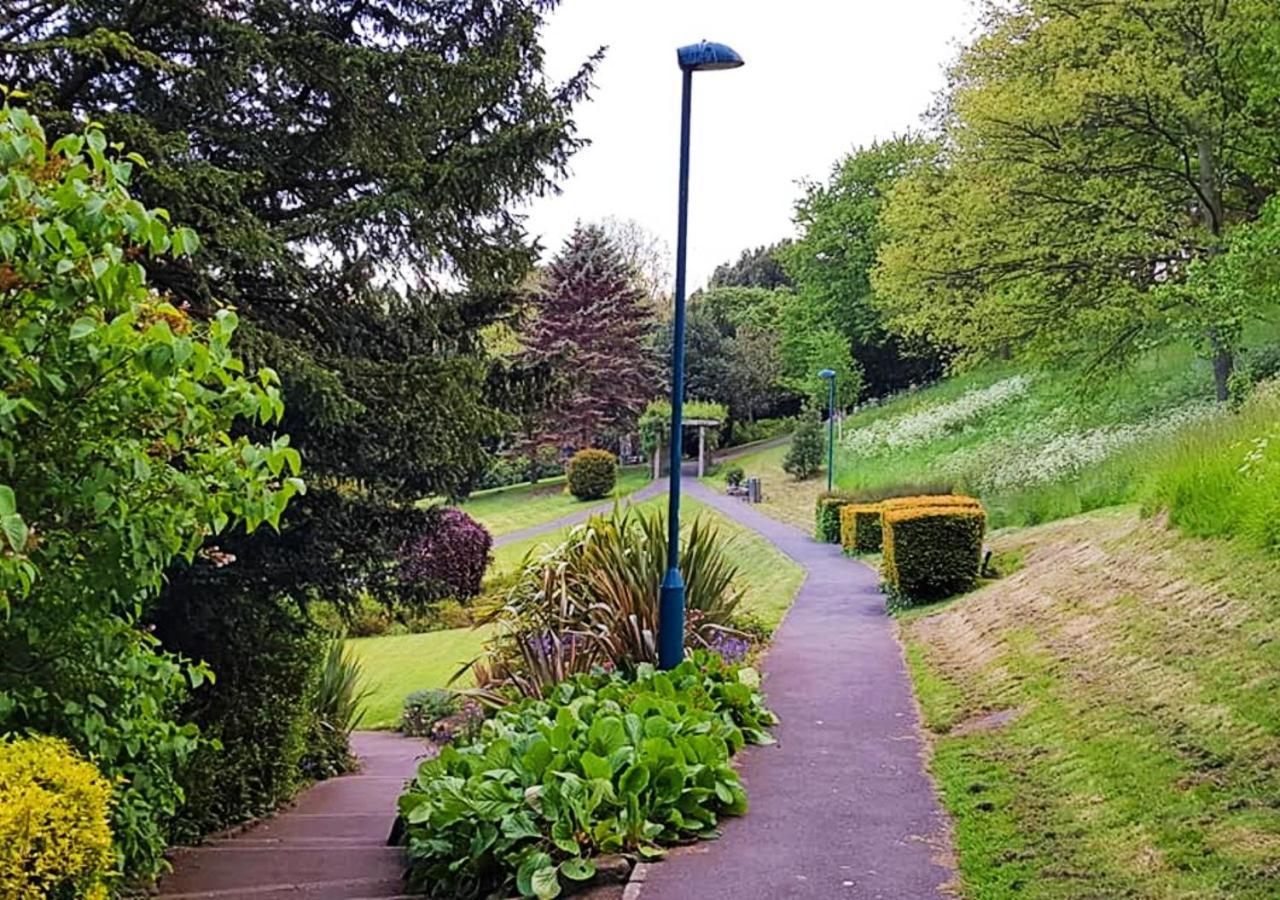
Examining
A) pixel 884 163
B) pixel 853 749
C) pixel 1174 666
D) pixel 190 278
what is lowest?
pixel 853 749

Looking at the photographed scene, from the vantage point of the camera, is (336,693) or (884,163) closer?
(336,693)

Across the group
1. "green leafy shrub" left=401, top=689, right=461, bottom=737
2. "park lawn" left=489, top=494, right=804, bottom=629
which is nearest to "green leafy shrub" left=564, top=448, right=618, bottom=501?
"park lawn" left=489, top=494, right=804, bottom=629

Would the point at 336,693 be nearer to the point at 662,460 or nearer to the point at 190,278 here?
the point at 190,278

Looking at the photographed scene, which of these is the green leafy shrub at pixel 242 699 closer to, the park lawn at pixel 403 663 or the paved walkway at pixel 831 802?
the paved walkway at pixel 831 802

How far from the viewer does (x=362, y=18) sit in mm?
7938

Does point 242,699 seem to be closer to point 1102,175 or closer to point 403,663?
point 403,663

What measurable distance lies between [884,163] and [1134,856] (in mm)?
42608

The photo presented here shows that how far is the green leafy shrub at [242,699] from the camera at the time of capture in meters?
7.25

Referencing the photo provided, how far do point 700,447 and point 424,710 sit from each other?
2980 centimetres

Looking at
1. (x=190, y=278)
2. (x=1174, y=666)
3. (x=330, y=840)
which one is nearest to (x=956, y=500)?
(x=1174, y=666)

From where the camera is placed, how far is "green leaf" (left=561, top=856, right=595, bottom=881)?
4.73 metres

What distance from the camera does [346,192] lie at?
302 inches

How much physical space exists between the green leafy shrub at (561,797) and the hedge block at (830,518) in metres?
15.8

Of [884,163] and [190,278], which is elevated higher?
[884,163]
